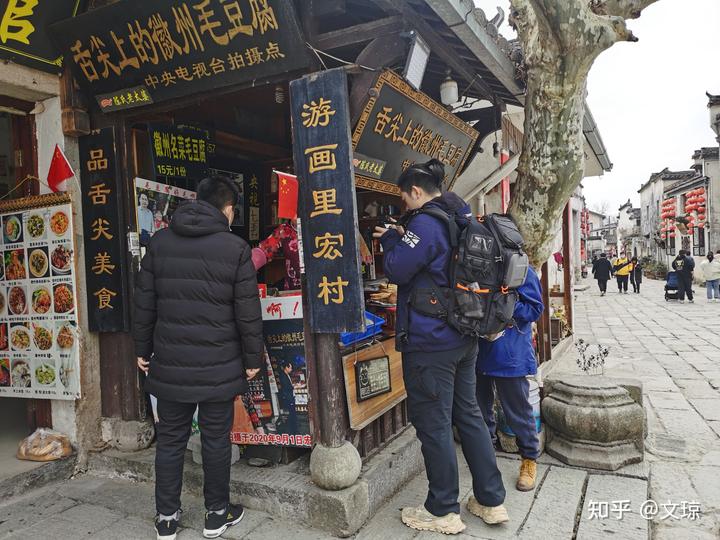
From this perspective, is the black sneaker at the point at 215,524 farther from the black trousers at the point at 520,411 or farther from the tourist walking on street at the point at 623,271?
the tourist walking on street at the point at 623,271

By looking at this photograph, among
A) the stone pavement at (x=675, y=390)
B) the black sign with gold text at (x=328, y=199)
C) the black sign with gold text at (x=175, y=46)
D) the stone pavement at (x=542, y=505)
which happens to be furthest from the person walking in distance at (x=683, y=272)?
the black sign with gold text at (x=175, y=46)

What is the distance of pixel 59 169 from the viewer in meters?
4.29

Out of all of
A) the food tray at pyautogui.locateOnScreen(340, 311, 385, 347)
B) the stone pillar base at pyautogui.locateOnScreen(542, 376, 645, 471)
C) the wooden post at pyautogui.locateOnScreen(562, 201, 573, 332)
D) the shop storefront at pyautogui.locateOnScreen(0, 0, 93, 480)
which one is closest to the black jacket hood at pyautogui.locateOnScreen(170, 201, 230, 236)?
the food tray at pyautogui.locateOnScreen(340, 311, 385, 347)

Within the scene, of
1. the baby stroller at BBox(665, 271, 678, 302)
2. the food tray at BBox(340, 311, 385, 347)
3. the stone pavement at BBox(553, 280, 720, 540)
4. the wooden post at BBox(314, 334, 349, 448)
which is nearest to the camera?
the wooden post at BBox(314, 334, 349, 448)

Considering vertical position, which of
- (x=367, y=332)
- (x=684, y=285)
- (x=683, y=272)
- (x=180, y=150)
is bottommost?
(x=684, y=285)

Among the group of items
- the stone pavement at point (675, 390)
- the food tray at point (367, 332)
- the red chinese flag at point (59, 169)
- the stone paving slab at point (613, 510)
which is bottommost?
the stone pavement at point (675, 390)

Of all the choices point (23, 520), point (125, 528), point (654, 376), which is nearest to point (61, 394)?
point (23, 520)

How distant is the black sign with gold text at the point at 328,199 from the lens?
3.29 meters

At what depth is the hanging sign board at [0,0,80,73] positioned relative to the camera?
3.77m

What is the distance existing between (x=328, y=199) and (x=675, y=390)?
641 centimetres

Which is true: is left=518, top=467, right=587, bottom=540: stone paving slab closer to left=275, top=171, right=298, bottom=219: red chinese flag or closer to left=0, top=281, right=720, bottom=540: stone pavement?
left=0, top=281, right=720, bottom=540: stone pavement

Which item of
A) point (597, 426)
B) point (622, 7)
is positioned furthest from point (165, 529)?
point (622, 7)

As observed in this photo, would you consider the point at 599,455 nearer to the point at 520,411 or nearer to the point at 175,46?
the point at 520,411

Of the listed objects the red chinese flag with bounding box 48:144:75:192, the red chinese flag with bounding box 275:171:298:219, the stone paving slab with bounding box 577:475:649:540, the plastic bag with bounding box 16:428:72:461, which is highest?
the red chinese flag with bounding box 48:144:75:192
